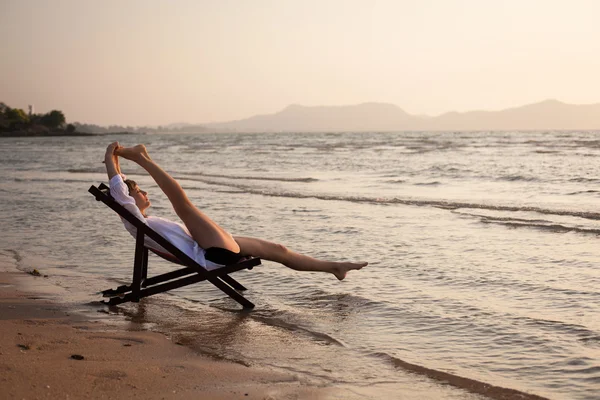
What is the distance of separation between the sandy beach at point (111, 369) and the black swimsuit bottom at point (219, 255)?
37.9 inches

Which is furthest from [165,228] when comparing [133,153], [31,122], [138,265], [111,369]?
[31,122]

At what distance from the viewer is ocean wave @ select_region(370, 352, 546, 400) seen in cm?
400

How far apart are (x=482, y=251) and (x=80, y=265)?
4866 mm

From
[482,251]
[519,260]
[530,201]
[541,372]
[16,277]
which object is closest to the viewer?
[541,372]

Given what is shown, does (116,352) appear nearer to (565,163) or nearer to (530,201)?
(530,201)

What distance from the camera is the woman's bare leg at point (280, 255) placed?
6168 millimetres

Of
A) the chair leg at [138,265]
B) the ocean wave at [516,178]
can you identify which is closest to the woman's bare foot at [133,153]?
the chair leg at [138,265]

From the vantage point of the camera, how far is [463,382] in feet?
13.9

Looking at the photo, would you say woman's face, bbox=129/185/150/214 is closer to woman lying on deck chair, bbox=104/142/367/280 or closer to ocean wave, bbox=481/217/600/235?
woman lying on deck chair, bbox=104/142/367/280

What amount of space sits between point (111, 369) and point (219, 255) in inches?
75.8

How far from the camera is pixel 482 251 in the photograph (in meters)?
8.75

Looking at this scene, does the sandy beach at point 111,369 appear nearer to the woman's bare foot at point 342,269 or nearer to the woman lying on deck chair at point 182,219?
the woman lying on deck chair at point 182,219

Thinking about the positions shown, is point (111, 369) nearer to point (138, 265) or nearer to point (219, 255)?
point (138, 265)

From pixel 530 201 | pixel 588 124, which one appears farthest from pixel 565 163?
pixel 588 124
